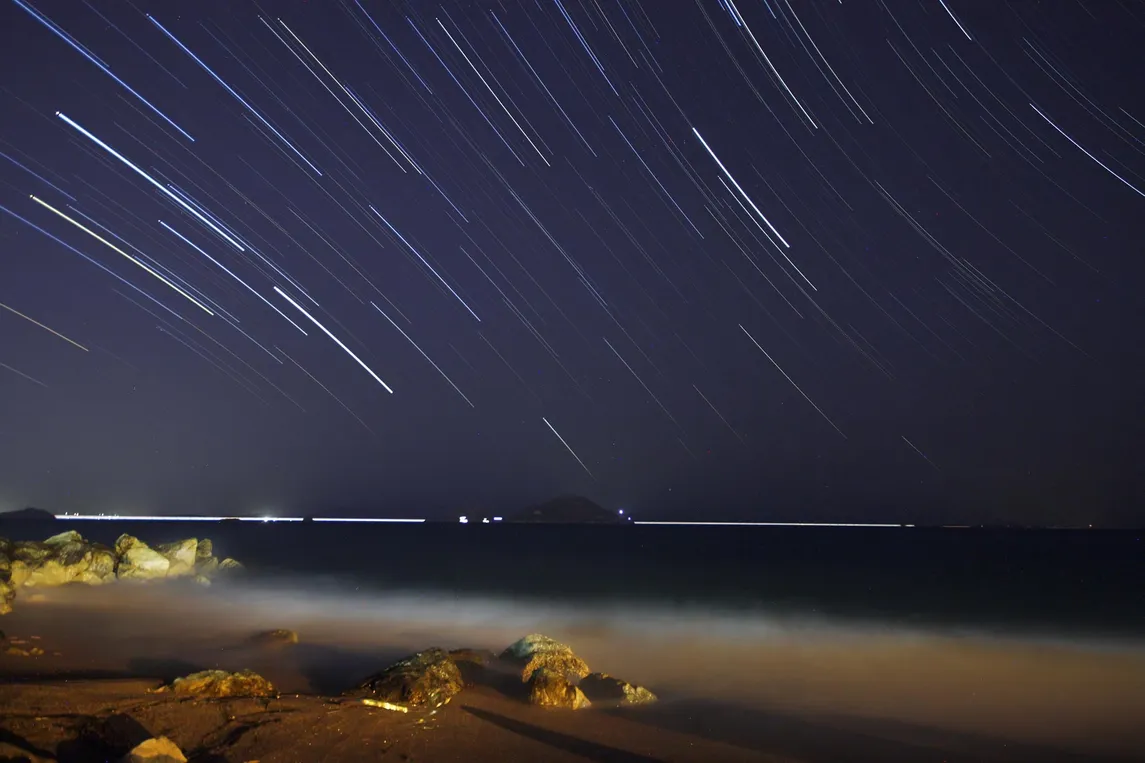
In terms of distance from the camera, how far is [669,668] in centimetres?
2006

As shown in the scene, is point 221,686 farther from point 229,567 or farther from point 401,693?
point 229,567

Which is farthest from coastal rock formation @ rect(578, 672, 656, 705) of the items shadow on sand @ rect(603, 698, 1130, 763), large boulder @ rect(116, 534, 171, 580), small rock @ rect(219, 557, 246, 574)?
small rock @ rect(219, 557, 246, 574)

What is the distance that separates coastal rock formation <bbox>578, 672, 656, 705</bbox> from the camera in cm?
1461

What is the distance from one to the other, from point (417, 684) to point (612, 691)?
12.4 feet

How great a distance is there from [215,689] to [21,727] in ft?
8.91

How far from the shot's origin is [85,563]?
34.8 m

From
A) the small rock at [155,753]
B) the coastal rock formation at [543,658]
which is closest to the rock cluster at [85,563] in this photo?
the coastal rock formation at [543,658]

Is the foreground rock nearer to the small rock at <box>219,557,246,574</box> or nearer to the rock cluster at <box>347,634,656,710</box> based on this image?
the rock cluster at <box>347,634,656,710</box>

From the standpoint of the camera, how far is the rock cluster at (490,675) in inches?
524

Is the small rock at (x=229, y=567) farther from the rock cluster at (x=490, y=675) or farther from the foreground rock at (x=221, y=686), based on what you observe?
the foreground rock at (x=221, y=686)

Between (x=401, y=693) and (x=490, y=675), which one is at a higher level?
(x=490, y=675)

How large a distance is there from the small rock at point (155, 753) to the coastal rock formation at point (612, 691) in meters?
7.77

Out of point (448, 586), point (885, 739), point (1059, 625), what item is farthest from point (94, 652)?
point (1059, 625)

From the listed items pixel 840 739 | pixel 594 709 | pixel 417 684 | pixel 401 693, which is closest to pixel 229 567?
pixel 417 684
